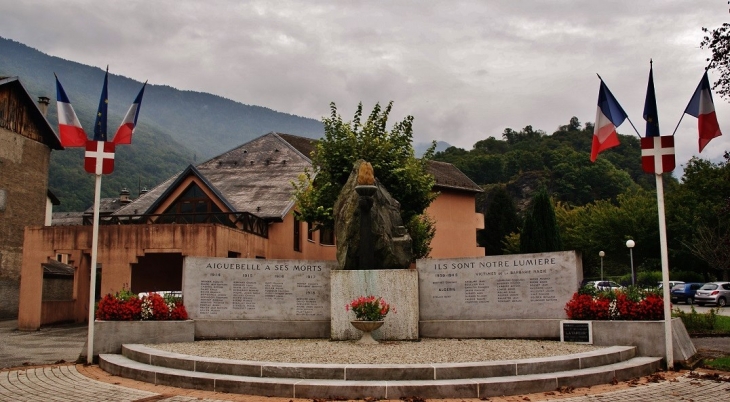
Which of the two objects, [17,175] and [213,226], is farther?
[17,175]

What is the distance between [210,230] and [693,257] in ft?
132

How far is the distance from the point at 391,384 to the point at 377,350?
290 centimetres

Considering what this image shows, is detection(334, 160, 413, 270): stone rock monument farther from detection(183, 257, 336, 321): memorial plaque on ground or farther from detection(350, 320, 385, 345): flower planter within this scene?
detection(350, 320, 385, 345): flower planter

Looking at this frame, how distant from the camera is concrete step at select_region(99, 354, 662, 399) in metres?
9.73

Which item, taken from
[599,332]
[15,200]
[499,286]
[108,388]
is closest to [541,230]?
[499,286]

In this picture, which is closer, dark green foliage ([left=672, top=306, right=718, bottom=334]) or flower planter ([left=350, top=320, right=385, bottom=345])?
flower planter ([left=350, top=320, right=385, bottom=345])

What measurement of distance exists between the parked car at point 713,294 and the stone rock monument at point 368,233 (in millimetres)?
29429

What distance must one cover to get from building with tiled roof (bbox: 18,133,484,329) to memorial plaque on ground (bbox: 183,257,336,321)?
9961 millimetres

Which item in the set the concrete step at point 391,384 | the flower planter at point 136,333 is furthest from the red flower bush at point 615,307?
the flower planter at point 136,333

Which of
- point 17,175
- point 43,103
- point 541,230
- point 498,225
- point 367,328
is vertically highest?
point 43,103

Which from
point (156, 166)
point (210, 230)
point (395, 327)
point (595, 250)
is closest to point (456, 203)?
point (595, 250)

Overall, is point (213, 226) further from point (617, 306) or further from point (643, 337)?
point (643, 337)

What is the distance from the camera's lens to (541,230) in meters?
43.8

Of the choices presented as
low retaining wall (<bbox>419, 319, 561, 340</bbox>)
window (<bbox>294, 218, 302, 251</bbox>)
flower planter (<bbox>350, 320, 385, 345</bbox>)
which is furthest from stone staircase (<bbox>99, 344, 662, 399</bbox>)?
window (<bbox>294, 218, 302, 251</bbox>)
